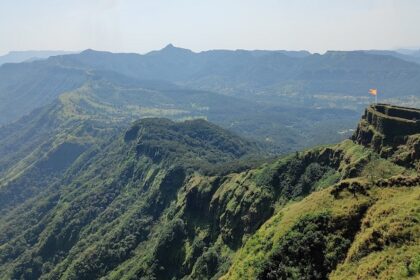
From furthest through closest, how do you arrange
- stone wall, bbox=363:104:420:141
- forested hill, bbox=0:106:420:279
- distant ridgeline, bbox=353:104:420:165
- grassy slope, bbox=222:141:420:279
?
1. stone wall, bbox=363:104:420:141
2. distant ridgeline, bbox=353:104:420:165
3. forested hill, bbox=0:106:420:279
4. grassy slope, bbox=222:141:420:279

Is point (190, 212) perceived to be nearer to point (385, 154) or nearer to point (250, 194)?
point (250, 194)

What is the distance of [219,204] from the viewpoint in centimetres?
16788

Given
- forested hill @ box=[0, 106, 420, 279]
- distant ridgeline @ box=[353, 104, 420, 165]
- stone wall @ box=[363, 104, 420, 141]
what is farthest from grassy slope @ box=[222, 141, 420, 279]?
stone wall @ box=[363, 104, 420, 141]

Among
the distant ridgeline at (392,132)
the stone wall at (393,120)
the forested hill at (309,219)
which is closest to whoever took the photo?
the forested hill at (309,219)

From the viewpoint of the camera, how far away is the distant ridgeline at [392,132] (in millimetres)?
122562

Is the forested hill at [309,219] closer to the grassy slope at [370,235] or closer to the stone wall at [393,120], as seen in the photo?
the grassy slope at [370,235]

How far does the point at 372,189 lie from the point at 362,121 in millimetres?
65539

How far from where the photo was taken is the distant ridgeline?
12256 cm

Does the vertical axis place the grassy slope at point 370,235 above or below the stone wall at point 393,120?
below

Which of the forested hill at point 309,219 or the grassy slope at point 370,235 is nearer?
the grassy slope at point 370,235

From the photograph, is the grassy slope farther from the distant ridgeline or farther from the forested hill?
the distant ridgeline

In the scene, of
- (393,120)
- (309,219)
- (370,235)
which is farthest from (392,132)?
(370,235)

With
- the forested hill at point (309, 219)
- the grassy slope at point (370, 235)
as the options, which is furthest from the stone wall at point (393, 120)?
the grassy slope at point (370, 235)

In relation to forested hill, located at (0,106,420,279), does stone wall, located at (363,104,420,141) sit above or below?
above
